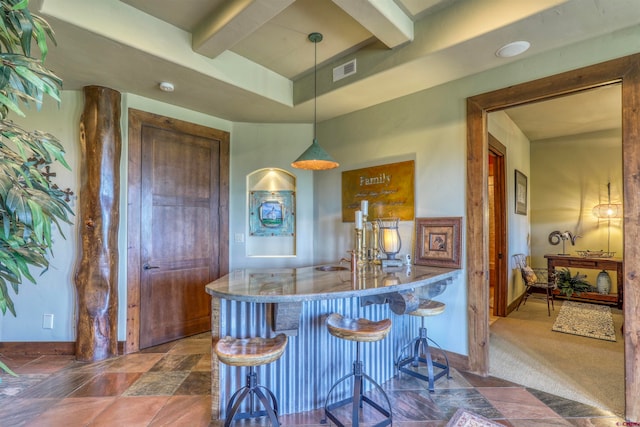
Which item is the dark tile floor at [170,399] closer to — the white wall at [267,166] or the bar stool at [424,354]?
the bar stool at [424,354]

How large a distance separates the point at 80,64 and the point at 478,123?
3.47 meters

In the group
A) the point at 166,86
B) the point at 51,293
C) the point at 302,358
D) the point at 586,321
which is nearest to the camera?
the point at 302,358

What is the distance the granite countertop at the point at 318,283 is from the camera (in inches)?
70.7

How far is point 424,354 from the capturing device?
2.74m

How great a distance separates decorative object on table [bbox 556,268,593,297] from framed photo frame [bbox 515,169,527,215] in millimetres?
1198

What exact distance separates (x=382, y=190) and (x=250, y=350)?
7.43ft

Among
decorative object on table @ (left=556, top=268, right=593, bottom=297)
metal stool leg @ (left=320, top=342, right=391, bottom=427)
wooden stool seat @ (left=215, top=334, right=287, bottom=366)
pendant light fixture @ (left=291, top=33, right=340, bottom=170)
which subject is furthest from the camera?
decorative object on table @ (left=556, top=268, right=593, bottom=297)

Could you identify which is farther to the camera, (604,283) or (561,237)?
(561,237)

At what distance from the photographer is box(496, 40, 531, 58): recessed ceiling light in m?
2.35

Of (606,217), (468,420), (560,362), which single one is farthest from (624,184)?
(606,217)

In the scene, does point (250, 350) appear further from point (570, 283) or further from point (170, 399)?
point (570, 283)

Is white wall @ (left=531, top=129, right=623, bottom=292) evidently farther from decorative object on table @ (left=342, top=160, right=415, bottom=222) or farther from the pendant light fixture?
the pendant light fixture

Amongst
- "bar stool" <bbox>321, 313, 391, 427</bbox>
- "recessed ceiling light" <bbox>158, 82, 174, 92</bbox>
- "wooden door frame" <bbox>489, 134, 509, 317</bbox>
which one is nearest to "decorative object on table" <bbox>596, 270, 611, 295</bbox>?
"wooden door frame" <bbox>489, 134, 509, 317</bbox>

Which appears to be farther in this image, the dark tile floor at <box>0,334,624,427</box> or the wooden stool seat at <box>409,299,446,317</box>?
the wooden stool seat at <box>409,299,446,317</box>
